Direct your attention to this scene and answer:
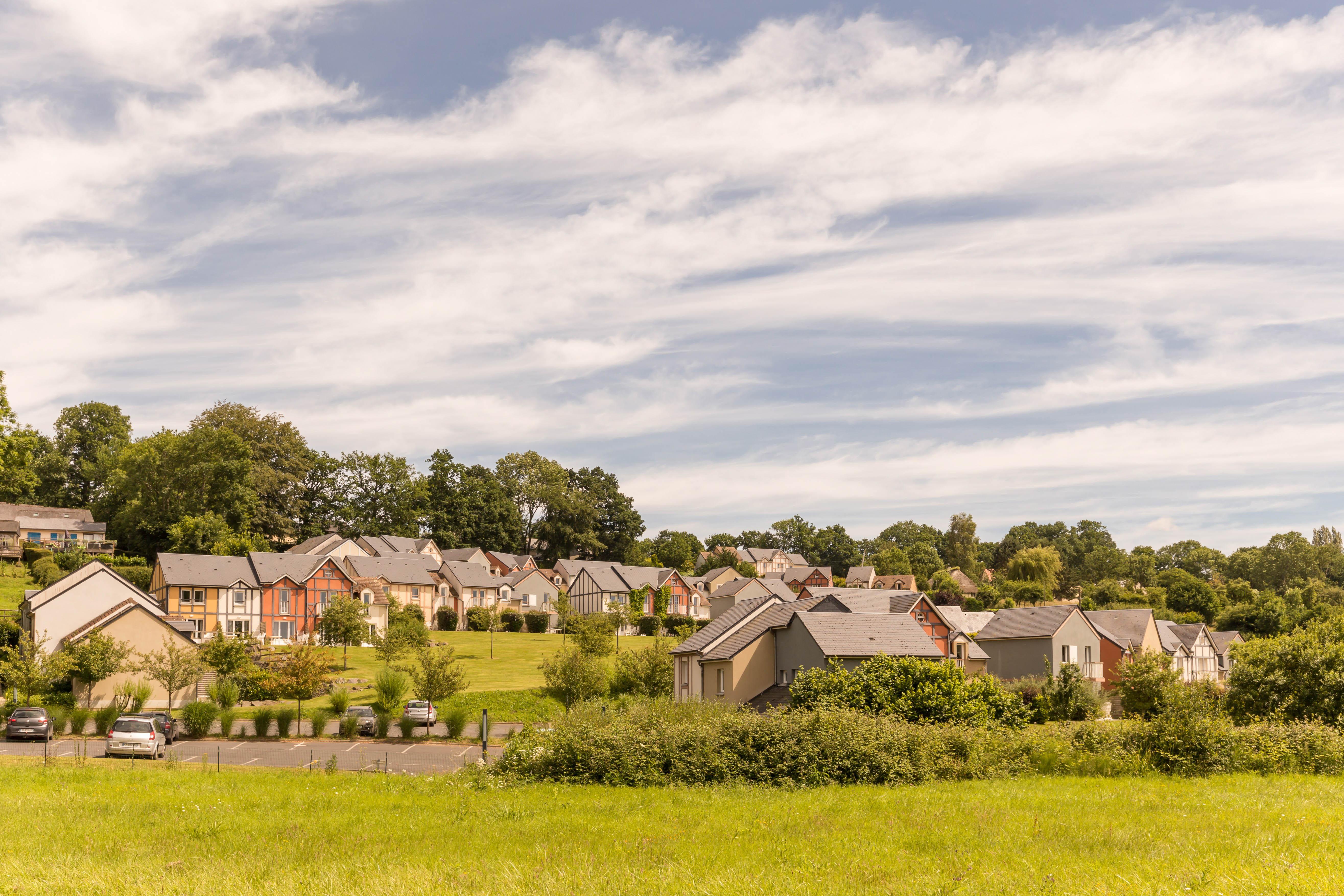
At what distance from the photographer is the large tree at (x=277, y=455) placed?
11162 cm

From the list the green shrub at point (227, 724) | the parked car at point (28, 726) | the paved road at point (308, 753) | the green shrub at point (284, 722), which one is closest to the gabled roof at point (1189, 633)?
the paved road at point (308, 753)

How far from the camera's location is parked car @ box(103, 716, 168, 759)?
31797 mm

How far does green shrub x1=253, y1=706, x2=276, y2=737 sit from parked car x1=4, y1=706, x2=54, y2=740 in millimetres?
7415

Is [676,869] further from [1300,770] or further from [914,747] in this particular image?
[1300,770]

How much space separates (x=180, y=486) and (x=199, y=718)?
202 feet

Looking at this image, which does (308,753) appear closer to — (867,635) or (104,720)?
(104,720)

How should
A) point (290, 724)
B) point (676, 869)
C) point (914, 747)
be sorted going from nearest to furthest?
point (676, 869), point (914, 747), point (290, 724)

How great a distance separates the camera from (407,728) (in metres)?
42.8

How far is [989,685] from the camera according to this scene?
3234 centimetres

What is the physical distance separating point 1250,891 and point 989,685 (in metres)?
23.0

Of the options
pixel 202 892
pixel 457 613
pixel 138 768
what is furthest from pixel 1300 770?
pixel 457 613

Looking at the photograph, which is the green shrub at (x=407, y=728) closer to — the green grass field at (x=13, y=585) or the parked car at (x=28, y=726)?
the parked car at (x=28, y=726)

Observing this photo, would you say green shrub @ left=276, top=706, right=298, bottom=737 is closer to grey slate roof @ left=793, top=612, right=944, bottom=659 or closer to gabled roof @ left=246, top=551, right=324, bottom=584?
grey slate roof @ left=793, top=612, right=944, bottom=659

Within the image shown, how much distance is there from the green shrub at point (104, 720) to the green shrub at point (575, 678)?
20250 millimetres
